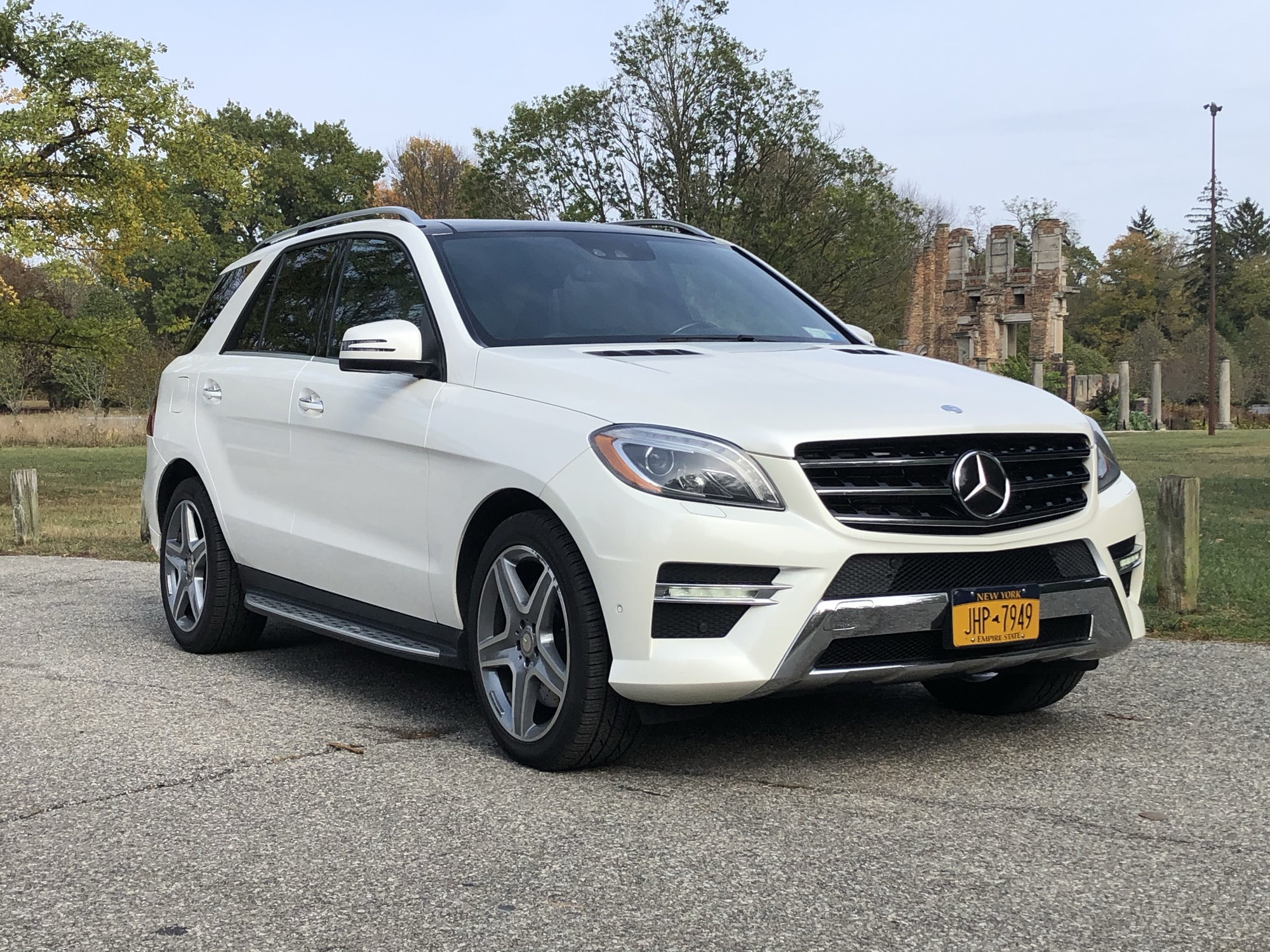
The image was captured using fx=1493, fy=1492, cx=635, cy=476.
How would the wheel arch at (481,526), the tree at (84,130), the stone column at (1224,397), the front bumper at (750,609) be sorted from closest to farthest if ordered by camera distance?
the front bumper at (750,609), the wheel arch at (481,526), the tree at (84,130), the stone column at (1224,397)

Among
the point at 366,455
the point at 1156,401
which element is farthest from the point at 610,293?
the point at 1156,401

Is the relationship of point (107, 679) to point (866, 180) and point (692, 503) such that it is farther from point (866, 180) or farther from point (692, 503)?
point (866, 180)

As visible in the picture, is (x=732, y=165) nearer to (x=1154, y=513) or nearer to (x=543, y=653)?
(x=1154, y=513)

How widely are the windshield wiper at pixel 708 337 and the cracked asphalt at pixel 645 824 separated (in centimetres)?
138

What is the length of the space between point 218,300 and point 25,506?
22.1 ft

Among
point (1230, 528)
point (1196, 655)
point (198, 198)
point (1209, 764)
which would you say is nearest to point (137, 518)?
point (1230, 528)

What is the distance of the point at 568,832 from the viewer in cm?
414

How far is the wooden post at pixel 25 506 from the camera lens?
43.6 feet

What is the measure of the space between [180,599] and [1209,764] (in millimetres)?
4770

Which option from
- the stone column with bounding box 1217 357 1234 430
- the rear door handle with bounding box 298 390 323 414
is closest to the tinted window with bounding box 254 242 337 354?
the rear door handle with bounding box 298 390 323 414

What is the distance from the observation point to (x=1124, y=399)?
5506 cm

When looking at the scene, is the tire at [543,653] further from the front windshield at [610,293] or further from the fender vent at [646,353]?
the front windshield at [610,293]

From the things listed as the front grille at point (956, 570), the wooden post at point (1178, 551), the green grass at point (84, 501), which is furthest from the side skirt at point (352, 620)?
the green grass at point (84, 501)

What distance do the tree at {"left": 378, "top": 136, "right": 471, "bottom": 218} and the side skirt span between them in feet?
222
